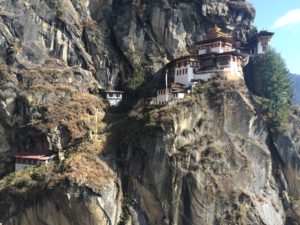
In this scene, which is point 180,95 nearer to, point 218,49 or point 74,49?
point 218,49

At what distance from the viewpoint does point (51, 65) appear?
64000 mm

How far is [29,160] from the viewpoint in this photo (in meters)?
53.3

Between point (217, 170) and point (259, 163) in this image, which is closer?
point (217, 170)

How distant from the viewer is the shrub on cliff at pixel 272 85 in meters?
61.8

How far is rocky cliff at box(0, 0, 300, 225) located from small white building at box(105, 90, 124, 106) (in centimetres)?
166

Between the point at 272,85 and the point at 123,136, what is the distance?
Result: 25024 millimetres

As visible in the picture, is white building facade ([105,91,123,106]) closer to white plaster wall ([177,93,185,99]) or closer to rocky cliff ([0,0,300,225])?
rocky cliff ([0,0,300,225])

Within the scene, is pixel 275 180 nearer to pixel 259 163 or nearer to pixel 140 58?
pixel 259 163

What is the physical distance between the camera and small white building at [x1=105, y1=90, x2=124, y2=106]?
65.5 meters

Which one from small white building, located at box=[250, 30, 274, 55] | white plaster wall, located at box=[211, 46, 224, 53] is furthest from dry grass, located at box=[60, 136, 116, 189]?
small white building, located at box=[250, 30, 274, 55]

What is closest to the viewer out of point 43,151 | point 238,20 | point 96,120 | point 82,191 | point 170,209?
point 82,191

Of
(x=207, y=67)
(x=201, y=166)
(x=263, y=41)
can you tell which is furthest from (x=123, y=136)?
(x=263, y=41)

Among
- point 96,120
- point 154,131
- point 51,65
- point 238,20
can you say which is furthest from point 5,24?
point 238,20

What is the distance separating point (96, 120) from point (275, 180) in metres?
26.8
